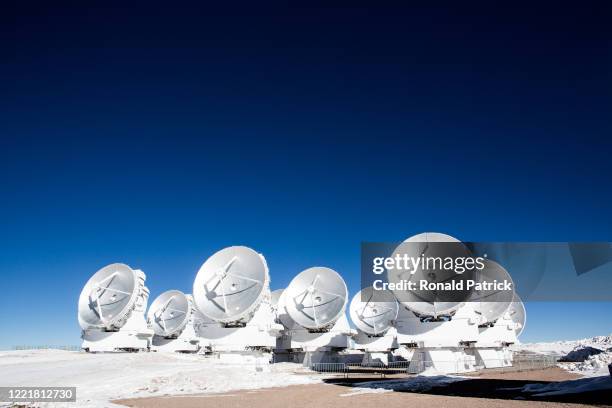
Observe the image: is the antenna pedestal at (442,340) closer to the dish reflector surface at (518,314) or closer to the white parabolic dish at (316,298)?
the white parabolic dish at (316,298)

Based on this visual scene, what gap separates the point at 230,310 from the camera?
131 ft

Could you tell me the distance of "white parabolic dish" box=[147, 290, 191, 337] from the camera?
56250 mm

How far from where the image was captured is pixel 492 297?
50156 millimetres

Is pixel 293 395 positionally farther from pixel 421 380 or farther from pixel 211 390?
pixel 421 380

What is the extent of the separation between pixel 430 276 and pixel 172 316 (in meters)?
32.7

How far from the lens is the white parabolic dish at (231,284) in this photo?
3954cm

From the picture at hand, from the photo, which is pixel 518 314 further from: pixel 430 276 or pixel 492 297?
pixel 430 276

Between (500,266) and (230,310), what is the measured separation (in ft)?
98.3

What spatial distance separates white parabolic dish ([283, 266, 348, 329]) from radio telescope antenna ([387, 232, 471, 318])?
1021 centimetres

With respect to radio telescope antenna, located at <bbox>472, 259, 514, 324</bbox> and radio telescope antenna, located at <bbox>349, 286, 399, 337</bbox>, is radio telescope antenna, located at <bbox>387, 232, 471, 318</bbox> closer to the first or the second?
radio telescope antenna, located at <bbox>472, 259, 514, 324</bbox>

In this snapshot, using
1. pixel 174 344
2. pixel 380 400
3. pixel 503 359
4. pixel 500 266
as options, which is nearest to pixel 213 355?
pixel 174 344

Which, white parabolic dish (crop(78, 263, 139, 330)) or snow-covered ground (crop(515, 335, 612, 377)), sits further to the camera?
→ white parabolic dish (crop(78, 263, 139, 330))

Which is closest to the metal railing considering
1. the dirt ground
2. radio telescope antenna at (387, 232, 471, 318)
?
radio telescope antenna at (387, 232, 471, 318)

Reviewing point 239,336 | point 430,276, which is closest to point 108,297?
point 239,336
